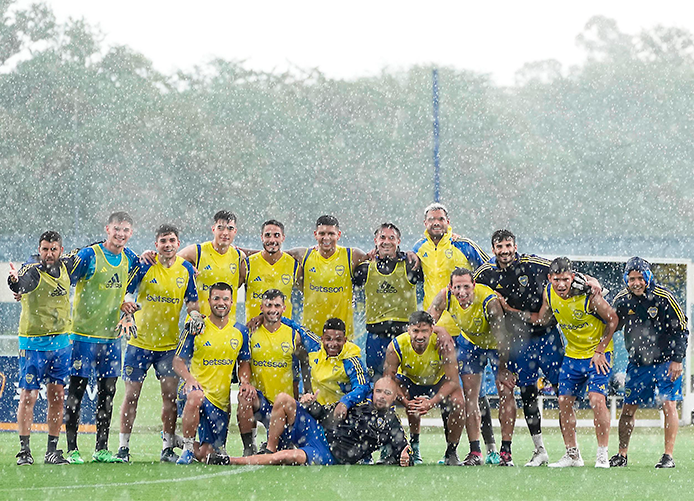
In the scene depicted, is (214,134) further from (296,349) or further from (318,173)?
(296,349)

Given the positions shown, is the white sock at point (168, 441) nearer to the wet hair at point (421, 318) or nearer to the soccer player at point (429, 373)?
the soccer player at point (429, 373)

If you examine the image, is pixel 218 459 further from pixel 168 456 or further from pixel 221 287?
pixel 221 287

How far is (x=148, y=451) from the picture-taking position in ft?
32.0

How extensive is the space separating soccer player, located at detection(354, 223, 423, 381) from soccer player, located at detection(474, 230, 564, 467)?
625mm

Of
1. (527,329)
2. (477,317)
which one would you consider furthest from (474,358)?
(527,329)

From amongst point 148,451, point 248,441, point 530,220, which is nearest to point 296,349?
point 248,441

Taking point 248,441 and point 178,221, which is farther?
point 178,221

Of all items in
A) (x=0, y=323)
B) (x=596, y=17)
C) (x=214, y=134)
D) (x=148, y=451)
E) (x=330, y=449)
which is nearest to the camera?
(x=330, y=449)

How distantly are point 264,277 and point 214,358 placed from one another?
2.83ft

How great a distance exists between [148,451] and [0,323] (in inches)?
687

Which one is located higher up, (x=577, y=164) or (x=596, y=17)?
(x=596, y=17)

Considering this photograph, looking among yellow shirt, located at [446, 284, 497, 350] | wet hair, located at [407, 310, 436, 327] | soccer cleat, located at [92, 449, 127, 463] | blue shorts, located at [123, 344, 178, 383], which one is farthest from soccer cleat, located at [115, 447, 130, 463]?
yellow shirt, located at [446, 284, 497, 350]

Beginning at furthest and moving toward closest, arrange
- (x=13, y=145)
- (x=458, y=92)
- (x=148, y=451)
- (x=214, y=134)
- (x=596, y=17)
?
(x=596, y=17) < (x=458, y=92) < (x=214, y=134) < (x=13, y=145) < (x=148, y=451)

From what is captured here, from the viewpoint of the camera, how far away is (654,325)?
8367 millimetres
